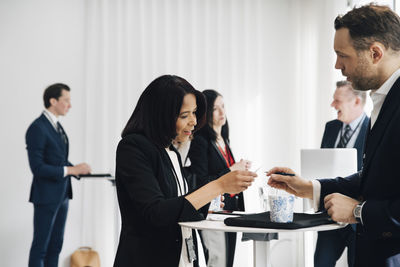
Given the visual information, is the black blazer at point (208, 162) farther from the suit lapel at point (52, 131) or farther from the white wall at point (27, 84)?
the white wall at point (27, 84)

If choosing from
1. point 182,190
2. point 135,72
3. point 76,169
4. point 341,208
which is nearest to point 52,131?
point 76,169

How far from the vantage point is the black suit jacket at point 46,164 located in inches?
156

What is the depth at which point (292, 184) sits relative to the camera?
1.95 metres

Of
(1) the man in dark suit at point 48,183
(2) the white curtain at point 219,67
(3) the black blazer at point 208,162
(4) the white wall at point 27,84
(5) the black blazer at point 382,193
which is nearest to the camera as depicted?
(5) the black blazer at point 382,193

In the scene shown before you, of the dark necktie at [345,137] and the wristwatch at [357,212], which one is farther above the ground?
the dark necktie at [345,137]

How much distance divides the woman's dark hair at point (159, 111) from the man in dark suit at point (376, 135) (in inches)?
24.6

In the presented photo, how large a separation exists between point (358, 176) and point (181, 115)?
2.47 ft

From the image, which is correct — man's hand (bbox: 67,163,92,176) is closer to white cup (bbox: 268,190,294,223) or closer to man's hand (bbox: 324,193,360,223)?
white cup (bbox: 268,190,294,223)

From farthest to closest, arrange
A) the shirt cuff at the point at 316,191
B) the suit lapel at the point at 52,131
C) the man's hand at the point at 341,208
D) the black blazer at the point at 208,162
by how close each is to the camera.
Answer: the suit lapel at the point at 52,131, the black blazer at the point at 208,162, the shirt cuff at the point at 316,191, the man's hand at the point at 341,208

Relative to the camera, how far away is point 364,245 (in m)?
1.50

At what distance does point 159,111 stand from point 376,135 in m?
0.77

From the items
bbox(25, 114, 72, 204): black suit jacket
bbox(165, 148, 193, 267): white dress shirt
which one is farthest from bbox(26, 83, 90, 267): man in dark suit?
bbox(165, 148, 193, 267): white dress shirt

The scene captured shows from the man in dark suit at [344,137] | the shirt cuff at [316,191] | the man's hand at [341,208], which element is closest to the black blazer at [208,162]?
the man in dark suit at [344,137]

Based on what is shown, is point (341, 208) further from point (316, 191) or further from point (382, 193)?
point (316, 191)
